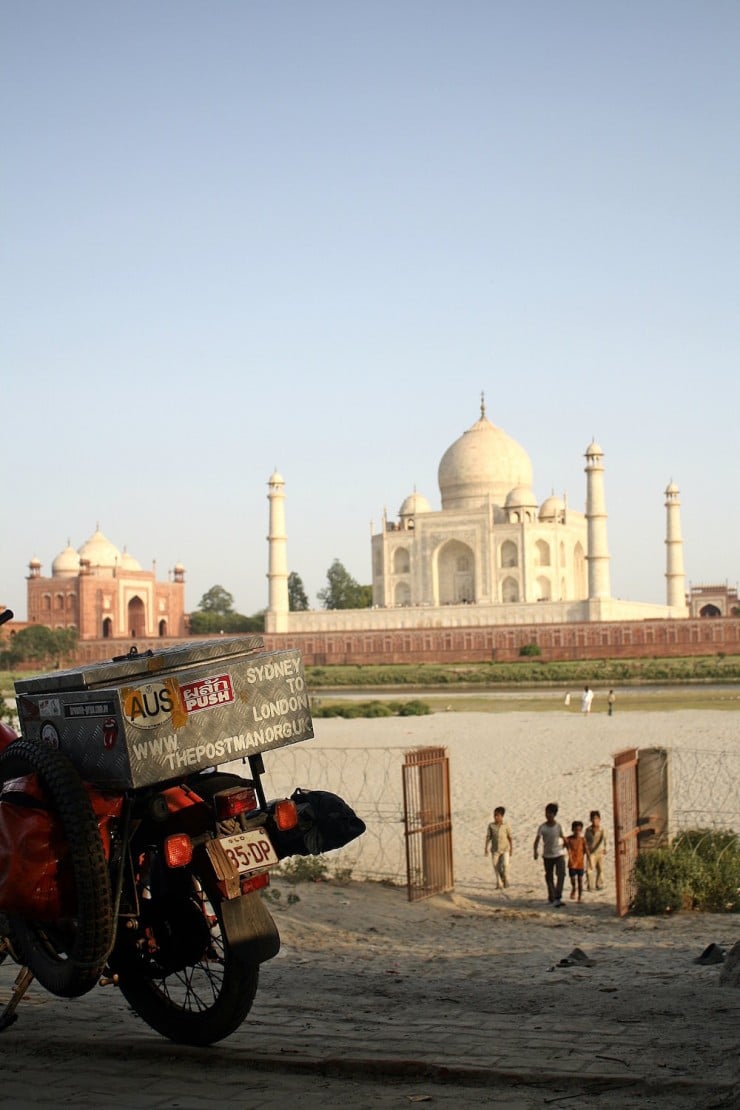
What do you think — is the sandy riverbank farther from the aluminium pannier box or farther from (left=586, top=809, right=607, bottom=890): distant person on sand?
the aluminium pannier box

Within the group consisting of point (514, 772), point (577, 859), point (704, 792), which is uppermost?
point (577, 859)

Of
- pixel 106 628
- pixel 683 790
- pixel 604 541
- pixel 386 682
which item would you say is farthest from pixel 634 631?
pixel 683 790

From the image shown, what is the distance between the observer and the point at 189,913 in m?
3.53

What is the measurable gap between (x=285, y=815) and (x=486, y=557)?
47.3 meters

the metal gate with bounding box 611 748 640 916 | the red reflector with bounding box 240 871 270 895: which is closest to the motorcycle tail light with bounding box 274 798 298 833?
the red reflector with bounding box 240 871 270 895

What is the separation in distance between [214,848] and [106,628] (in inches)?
2036

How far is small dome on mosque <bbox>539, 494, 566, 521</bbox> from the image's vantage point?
5250 cm

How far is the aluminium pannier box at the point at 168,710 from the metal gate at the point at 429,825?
4416 millimetres

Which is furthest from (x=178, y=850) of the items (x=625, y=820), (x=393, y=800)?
(x=393, y=800)

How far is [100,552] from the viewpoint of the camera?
198ft

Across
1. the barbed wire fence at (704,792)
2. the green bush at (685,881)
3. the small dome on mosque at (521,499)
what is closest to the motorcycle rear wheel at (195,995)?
the green bush at (685,881)

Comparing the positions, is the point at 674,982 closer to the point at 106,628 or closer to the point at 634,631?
the point at 634,631

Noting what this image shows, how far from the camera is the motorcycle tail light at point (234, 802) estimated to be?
3490 millimetres

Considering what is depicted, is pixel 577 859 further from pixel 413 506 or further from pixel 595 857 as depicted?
pixel 413 506
